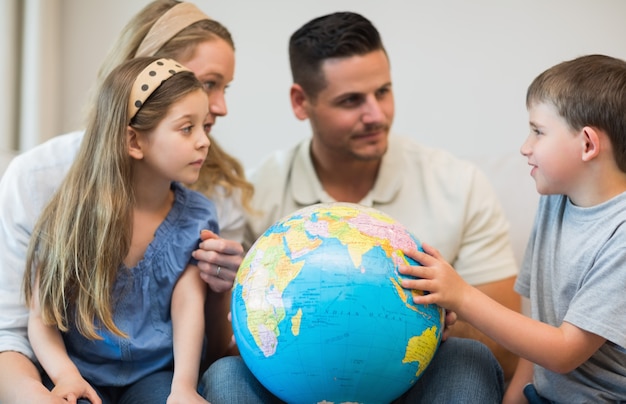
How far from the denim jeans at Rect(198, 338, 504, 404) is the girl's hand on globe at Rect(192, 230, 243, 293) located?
216 mm

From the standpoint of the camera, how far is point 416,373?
1.66 m

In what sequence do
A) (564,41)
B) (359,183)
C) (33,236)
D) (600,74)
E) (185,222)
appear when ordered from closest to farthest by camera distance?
(600,74)
(33,236)
(185,222)
(359,183)
(564,41)

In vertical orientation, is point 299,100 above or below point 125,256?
above

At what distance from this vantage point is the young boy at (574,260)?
5.65 feet

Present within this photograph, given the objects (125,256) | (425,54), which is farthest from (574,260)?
(425,54)

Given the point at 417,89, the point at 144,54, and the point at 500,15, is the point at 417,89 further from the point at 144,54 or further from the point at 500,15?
the point at 144,54

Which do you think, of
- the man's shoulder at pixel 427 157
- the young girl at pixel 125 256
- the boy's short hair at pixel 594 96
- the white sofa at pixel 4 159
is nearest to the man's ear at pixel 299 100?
the man's shoulder at pixel 427 157

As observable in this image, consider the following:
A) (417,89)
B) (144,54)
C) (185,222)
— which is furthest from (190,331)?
(417,89)

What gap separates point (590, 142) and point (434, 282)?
498 millimetres

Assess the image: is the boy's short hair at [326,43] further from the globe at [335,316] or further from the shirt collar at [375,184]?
the globe at [335,316]

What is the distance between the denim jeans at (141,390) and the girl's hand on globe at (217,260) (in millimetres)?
262

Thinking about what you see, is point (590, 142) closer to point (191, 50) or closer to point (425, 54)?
point (191, 50)

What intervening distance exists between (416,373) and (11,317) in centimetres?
102

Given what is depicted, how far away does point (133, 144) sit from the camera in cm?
197
